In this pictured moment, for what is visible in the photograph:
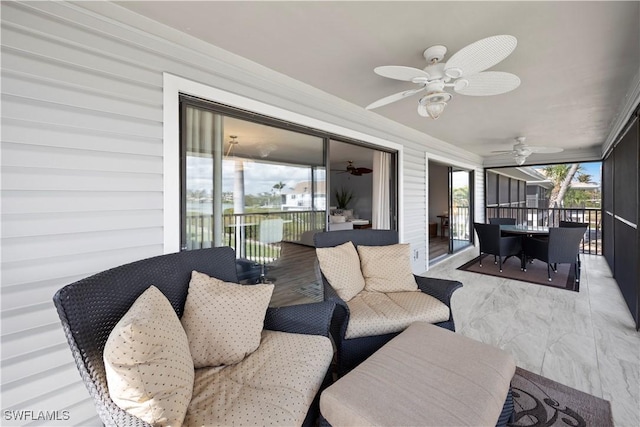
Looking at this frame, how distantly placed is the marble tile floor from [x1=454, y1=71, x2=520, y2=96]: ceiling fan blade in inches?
83.0

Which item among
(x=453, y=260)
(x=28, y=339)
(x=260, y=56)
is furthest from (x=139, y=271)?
(x=453, y=260)

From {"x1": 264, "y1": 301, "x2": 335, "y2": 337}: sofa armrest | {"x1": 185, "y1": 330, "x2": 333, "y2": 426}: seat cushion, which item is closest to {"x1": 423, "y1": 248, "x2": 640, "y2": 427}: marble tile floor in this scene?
{"x1": 264, "y1": 301, "x2": 335, "y2": 337}: sofa armrest

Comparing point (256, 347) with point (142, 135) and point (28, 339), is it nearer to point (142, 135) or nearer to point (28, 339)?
point (28, 339)

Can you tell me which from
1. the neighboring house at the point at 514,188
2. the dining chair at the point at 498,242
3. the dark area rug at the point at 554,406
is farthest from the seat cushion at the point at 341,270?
the neighboring house at the point at 514,188

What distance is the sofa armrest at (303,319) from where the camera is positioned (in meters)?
1.64

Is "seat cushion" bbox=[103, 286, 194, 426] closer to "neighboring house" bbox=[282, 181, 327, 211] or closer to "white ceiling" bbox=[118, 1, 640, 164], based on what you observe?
"white ceiling" bbox=[118, 1, 640, 164]

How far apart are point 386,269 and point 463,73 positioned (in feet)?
5.24

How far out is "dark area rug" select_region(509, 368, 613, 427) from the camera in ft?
5.35

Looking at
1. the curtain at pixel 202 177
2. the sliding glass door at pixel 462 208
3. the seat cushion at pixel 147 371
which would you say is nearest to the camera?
the seat cushion at pixel 147 371

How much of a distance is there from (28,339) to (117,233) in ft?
2.10

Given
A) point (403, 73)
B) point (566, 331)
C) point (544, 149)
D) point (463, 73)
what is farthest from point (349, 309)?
point (544, 149)

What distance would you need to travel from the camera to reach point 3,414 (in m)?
1.34

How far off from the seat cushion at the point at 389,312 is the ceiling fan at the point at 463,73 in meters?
1.45

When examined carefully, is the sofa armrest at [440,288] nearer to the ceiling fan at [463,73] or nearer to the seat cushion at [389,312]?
the seat cushion at [389,312]
